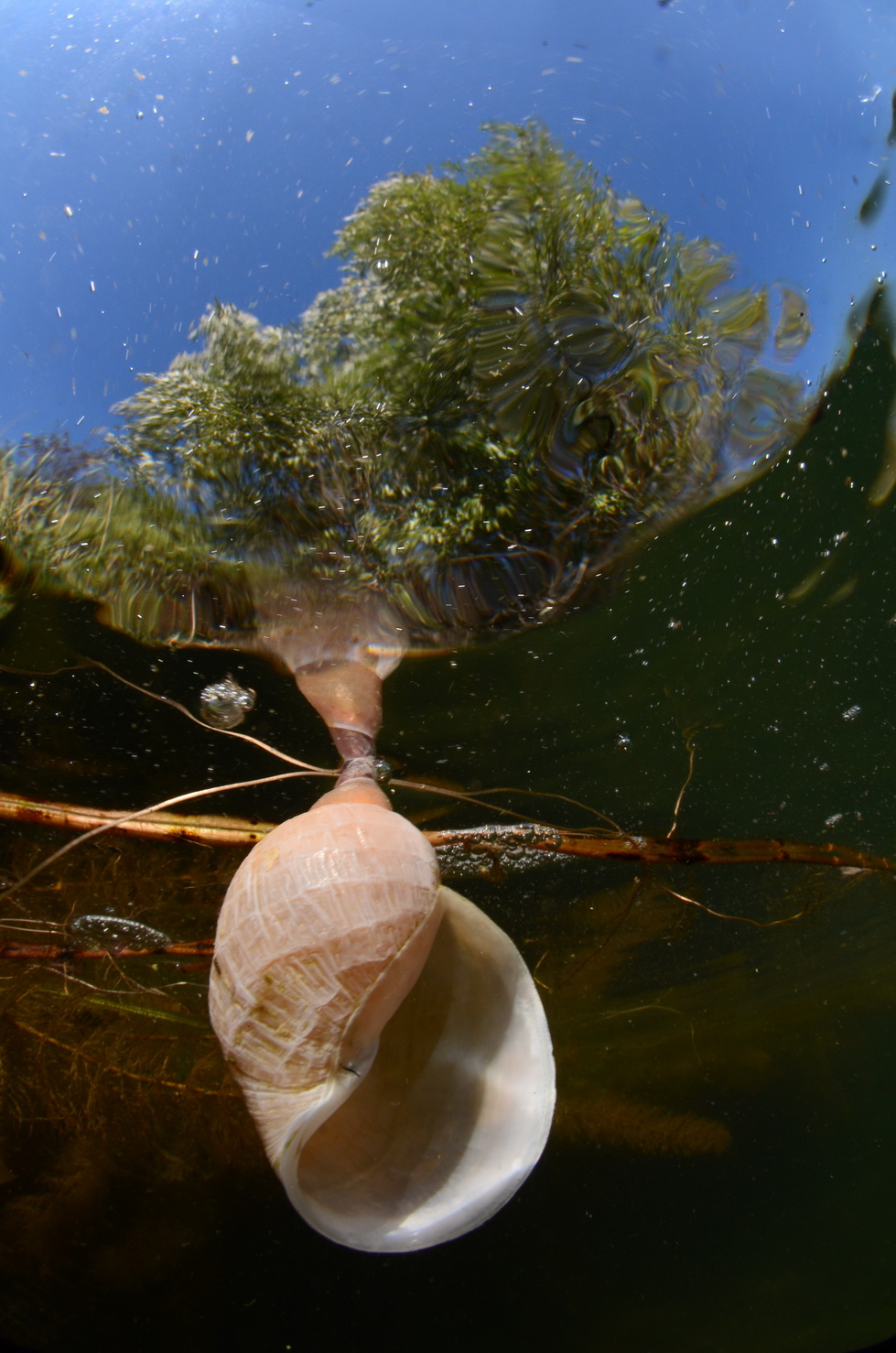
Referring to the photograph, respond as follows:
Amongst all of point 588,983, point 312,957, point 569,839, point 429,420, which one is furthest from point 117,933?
point 588,983

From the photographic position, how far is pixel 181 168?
1.57 metres

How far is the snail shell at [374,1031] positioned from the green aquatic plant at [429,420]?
891mm

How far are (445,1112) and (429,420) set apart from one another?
2113mm

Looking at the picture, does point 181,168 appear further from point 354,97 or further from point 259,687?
point 259,687

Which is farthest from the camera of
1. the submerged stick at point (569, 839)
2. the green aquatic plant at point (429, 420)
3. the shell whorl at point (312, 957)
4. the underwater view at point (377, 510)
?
the submerged stick at point (569, 839)

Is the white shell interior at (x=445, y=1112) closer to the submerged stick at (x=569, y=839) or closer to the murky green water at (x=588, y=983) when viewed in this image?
the submerged stick at (x=569, y=839)

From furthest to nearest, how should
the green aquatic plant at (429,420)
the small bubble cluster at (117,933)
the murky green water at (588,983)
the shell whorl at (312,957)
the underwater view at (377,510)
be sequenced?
1. the small bubble cluster at (117,933)
2. the murky green water at (588,983)
3. the green aquatic plant at (429,420)
4. the underwater view at (377,510)
5. the shell whorl at (312,957)

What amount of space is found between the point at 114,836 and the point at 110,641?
1300 mm

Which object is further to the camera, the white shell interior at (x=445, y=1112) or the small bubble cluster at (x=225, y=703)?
the small bubble cluster at (x=225, y=703)

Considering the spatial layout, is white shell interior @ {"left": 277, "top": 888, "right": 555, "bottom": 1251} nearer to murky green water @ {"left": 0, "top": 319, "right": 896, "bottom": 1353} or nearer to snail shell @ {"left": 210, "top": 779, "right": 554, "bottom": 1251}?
snail shell @ {"left": 210, "top": 779, "right": 554, "bottom": 1251}

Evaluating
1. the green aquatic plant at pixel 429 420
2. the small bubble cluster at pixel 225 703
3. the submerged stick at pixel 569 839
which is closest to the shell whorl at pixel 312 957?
the green aquatic plant at pixel 429 420

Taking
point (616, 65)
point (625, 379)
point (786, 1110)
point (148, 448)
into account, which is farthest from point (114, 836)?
point (786, 1110)

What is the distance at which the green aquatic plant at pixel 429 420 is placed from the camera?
1.70 metres

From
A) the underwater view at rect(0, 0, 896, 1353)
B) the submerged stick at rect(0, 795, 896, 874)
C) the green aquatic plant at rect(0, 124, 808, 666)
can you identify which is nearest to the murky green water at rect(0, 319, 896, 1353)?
the underwater view at rect(0, 0, 896, 1353)
